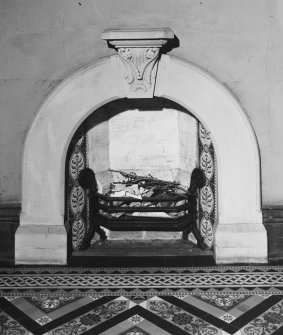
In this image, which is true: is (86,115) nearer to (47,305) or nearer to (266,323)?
(47,305)

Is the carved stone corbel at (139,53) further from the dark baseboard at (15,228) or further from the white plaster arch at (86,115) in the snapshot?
the dark baseboard at (15,228)

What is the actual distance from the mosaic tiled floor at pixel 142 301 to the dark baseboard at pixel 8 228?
0.85ft

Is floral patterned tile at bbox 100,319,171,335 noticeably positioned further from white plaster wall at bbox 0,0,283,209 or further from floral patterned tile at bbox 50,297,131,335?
white plaster wall at bbox 0,0,283,209

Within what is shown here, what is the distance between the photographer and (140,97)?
5016 mm

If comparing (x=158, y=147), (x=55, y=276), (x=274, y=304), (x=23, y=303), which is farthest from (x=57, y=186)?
(x=274, y=304)

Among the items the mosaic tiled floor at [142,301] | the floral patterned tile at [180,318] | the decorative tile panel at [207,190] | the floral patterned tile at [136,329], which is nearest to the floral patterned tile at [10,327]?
the mosaic tiled floor at [142,301]

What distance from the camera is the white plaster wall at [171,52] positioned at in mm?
4938

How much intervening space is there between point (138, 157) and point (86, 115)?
142 cm

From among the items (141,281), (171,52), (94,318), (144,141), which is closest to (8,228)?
(141,281)

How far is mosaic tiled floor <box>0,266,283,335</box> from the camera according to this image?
3.86 metres

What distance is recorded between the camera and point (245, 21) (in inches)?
194

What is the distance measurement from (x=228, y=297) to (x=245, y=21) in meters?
2.66

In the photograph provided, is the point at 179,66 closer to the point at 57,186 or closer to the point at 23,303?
Result: the point at 57,186

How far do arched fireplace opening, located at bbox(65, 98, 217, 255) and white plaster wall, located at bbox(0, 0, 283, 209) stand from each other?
723 millimetres
